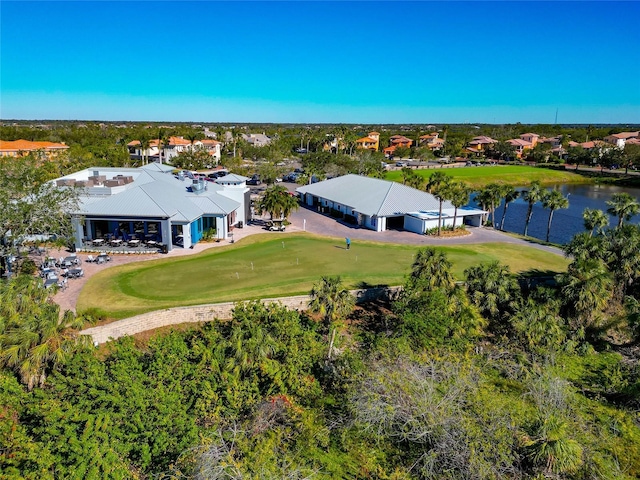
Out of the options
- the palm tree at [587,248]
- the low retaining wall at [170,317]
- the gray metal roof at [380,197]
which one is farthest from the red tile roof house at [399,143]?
the low retaining wall at [170,317]

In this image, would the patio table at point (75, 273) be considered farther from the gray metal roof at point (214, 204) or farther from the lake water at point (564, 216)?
the lake water at point (564, 216)

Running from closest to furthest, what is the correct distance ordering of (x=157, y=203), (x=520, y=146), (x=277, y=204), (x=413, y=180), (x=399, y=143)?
1. (x=157, y=203)
2. (x=277, y=204)
3. (x=413, y=180)
4. (x=520, y=146)
5. (x=399, y=143)

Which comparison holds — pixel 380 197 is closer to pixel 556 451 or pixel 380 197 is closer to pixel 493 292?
pixel 493 292

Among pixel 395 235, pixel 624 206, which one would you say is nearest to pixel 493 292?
pixel 395 235

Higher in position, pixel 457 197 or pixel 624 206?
pixel 624 206

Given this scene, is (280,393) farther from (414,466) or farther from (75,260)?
(75,260)

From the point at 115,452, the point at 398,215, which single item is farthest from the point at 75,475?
the point at 398,215

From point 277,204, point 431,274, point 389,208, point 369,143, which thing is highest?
Answer: point 369,143
